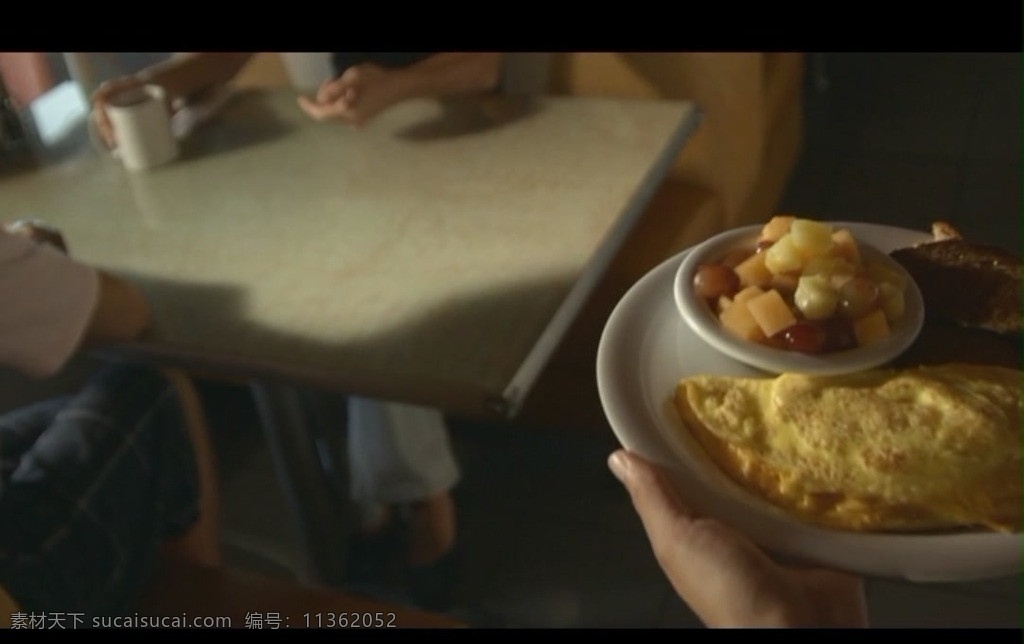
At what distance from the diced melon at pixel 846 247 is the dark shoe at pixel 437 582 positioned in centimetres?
70

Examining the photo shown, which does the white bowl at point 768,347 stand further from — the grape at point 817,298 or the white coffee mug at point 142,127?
the white coffee mug at point 142,127

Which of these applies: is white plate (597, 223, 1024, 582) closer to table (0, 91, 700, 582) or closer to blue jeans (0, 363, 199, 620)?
table (0, 91, 700, 582)

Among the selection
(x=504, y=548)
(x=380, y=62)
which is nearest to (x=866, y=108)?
(x=380, y=62)

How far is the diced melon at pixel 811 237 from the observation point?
20.1 inches

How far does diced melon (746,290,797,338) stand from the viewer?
1.64 feet

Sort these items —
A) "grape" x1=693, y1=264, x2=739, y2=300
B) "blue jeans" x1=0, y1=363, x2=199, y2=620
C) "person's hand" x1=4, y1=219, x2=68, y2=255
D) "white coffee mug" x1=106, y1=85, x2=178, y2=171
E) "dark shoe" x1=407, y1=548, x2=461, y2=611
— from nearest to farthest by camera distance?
1. "grape" x1=693, y1=264, x2=739, y2=300
2. "blue jeans" x1=0, y1=363, x2=199, y2=620
3. "person's hand" x1=4, y1=219, x2=68, y2=255
4. "white coffee mug" x1=106, y1=85, x2=178, y2=171
5. "dark shoe" x1=407, y1=548, x2=461, y2=611

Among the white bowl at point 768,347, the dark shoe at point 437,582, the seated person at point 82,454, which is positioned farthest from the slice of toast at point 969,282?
the dark shoe at point 437,582

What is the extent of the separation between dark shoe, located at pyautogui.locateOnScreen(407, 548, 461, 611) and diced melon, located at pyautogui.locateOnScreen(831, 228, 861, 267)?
701mm

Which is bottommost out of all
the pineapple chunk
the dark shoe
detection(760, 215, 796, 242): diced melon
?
the dark shoe

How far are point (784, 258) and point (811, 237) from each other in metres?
0.02

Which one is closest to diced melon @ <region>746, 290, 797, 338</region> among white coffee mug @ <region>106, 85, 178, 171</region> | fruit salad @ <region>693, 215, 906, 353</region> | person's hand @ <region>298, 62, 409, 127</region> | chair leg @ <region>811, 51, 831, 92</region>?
Answer: fruit salad @ <region>693, 215, 906, 353</region>

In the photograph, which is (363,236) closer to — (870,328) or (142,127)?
(142,127)

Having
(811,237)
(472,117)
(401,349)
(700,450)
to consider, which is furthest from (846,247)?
(472,117)

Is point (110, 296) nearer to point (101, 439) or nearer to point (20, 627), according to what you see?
point (101, 439)
